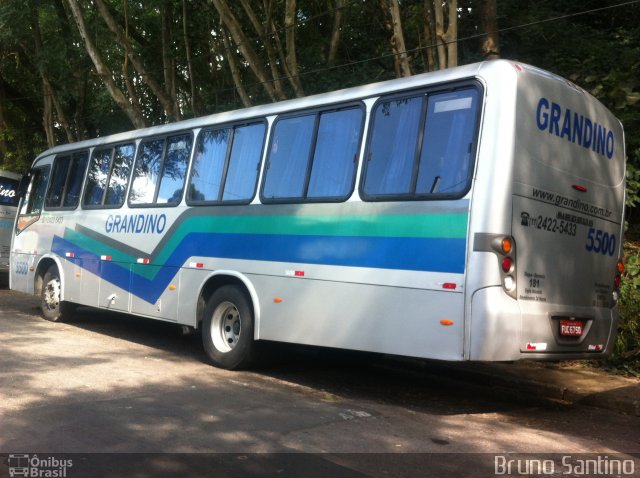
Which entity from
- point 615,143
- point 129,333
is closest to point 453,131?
point 615,143

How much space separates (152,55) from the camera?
20.2m

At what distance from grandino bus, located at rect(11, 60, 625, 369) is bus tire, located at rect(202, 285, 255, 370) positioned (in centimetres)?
2

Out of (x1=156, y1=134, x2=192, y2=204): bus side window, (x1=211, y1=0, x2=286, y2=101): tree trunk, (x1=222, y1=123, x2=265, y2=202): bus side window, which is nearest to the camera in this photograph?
(x1=222, y1=123, x2=265, y2=202): bus side window

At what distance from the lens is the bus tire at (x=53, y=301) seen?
1220 centimetres

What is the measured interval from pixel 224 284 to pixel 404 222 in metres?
2.88

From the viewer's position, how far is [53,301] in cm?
1234

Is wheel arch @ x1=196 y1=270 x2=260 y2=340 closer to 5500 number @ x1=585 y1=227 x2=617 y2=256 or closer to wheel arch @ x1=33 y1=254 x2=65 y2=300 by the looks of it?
5500 number @ x1=585 y1=227 x2=617 y2=256

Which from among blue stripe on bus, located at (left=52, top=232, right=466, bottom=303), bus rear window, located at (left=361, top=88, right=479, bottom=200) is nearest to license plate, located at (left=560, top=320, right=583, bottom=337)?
blue stripe on bus, located at (left=52, top=232, right=466, bottom=303)

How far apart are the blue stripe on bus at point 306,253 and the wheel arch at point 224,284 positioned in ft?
0.73

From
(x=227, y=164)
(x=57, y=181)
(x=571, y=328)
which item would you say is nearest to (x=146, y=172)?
(x=227, y=164)

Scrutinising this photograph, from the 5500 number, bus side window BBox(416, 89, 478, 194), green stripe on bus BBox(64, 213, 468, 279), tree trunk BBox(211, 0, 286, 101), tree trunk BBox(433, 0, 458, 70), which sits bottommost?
green stripe on bus BBox(64, 213, 468, 279)

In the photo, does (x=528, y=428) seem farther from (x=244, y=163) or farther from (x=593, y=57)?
(x=593, y=57)

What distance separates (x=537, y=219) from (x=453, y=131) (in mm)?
1079

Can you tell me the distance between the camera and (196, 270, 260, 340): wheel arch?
828 cm
